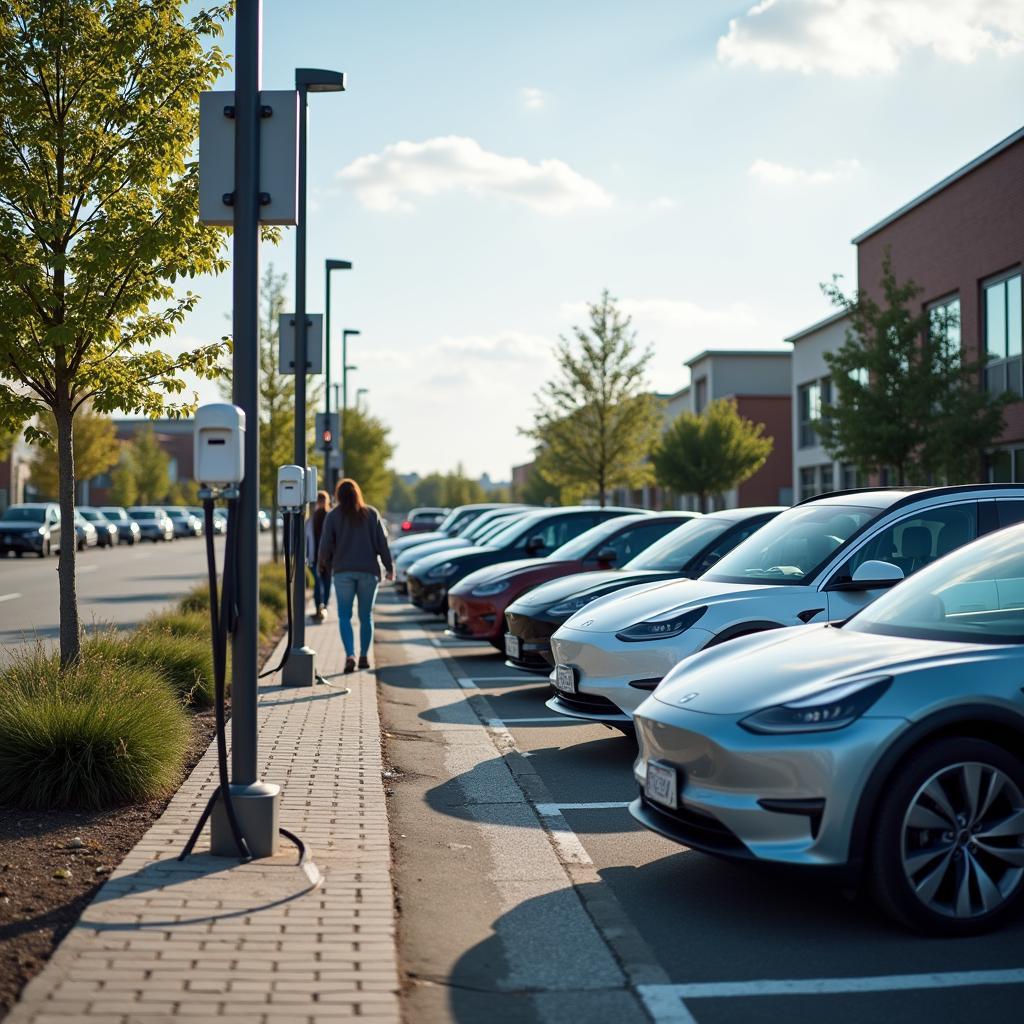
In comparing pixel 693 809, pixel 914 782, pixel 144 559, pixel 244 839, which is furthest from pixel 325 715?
pixel 144 559

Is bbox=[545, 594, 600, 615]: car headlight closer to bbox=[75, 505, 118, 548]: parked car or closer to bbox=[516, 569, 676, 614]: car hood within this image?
bbox=[516, 569, 676, 614]: car hood

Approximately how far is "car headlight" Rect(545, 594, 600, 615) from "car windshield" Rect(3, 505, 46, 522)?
3573 centimetres

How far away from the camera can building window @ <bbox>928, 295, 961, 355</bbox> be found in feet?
75.9

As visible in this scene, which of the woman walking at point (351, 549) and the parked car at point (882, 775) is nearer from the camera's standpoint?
the parked car at point (882, 775)

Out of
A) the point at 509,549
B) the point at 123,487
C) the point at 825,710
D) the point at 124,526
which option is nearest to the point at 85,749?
the point at 825,710

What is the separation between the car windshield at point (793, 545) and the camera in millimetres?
8078

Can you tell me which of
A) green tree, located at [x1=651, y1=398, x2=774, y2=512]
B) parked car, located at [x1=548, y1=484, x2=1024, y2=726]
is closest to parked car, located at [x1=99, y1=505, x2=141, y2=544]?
green tree, located at [x1=651, y1=398, x2=774, y2=512]

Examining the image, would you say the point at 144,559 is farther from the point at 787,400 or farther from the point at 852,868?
the point at 852,868

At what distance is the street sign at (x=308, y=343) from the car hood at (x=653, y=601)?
476cm

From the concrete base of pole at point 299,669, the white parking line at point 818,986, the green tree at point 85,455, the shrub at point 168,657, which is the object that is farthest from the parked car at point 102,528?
the white parking line at point 818,986

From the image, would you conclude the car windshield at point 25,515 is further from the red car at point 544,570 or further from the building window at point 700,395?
A: the red car at point 544,570

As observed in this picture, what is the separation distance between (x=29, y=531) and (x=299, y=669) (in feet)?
109

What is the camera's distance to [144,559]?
41.0 m

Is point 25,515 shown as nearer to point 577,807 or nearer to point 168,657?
point 168,657
